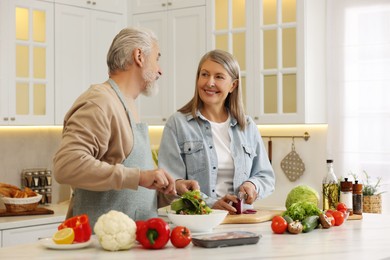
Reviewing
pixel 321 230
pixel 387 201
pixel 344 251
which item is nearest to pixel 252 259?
pixel 344 251

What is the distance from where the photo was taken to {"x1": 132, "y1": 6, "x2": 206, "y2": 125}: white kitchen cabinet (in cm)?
512

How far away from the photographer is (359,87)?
4.75 m

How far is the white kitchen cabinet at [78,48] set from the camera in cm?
488

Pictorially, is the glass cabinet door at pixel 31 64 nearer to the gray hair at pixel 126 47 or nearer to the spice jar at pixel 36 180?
the spice jar at pixel 36 180

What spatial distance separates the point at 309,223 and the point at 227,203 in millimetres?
435

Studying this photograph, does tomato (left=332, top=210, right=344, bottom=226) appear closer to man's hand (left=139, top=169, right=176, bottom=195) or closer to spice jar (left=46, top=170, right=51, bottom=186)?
man's hand (left=139, top=169, right=176, bottom=195)

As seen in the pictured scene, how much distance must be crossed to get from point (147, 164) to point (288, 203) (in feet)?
3.56

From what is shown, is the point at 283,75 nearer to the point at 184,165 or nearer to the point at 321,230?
the point at 184,165

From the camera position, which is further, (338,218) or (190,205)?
(338,218)

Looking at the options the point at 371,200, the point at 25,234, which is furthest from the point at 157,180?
the point at 371,200

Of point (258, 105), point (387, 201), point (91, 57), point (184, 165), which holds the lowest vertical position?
point (387, 201)

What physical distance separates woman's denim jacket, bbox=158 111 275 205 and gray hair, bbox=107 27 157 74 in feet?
1.70

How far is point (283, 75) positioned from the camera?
4727mm

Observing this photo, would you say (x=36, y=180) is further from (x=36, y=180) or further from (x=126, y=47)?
(x=126, y=47)
